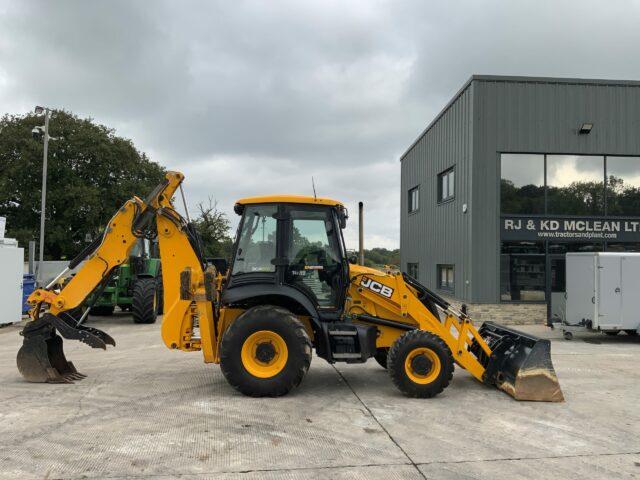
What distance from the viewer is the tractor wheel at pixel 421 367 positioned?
6559 mm

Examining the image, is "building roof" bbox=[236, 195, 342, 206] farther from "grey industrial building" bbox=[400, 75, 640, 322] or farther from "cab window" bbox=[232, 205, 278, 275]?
"grey industrial building" bbox=[400, 75, 640, 322]

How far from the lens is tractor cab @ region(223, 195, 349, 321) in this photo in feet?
22.4

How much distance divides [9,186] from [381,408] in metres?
34.7

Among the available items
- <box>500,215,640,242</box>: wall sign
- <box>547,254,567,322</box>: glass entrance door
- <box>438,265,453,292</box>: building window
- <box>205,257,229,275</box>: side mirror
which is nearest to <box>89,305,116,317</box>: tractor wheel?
<box>205,257,229,275</box>: side mirror

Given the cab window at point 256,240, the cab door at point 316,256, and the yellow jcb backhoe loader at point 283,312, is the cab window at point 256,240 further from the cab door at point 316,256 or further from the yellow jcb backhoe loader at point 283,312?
the cab door at point 316,256

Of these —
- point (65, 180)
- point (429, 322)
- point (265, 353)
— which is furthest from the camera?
point (65, 180)

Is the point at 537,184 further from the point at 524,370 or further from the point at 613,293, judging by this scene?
the point at 524,370

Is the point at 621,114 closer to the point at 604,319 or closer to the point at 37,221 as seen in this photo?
the point at 604,319

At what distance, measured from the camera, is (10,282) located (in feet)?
46.9

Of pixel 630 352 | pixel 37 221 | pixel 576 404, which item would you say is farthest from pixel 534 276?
pixel 37 221

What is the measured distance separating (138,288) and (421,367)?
35.4ft

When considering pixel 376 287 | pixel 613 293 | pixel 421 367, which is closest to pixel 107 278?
pixel 376 287

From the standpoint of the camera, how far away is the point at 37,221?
34.3 meters

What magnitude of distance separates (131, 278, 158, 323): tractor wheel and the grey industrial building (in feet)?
29.8
